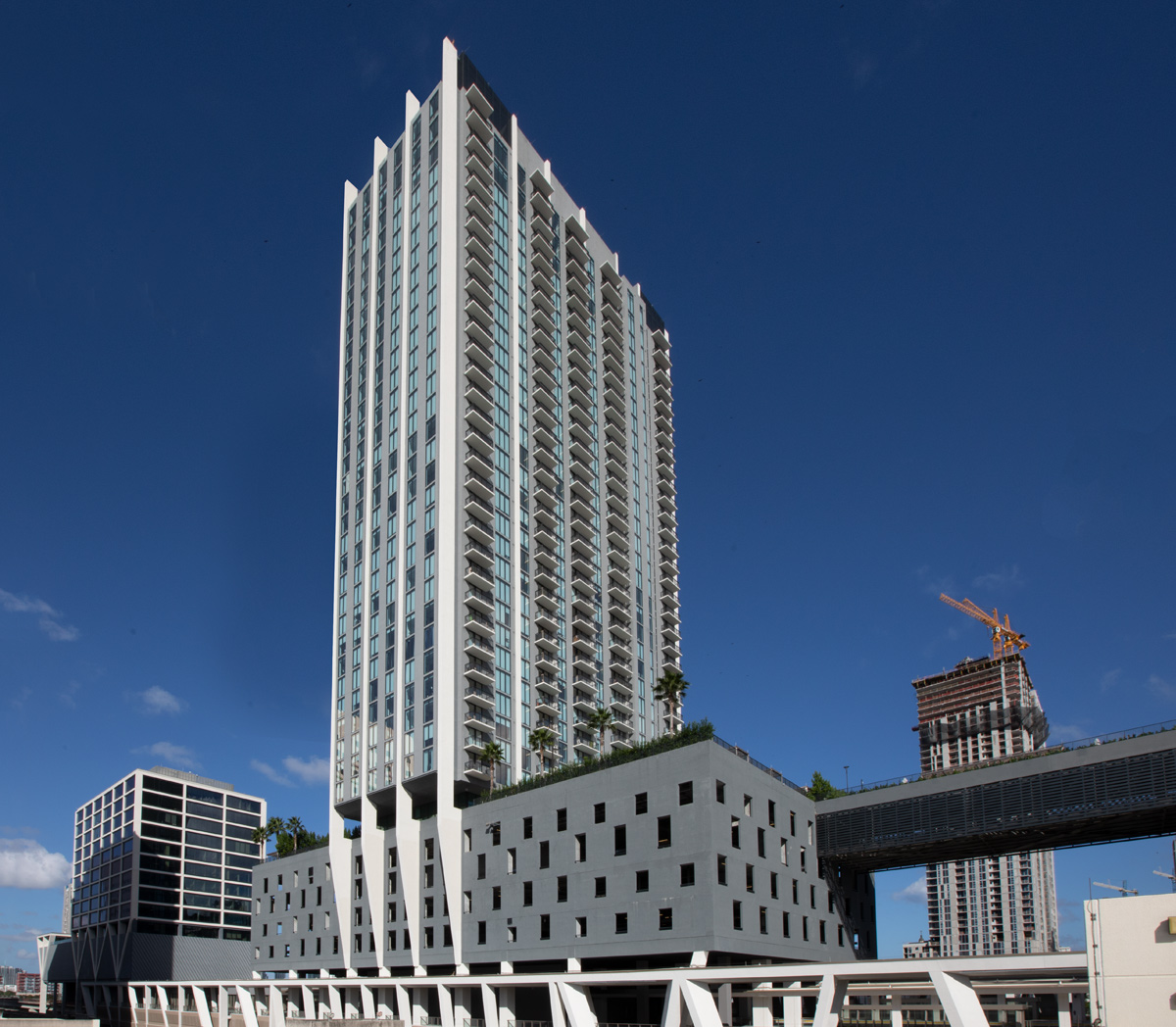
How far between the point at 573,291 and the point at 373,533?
41.8m

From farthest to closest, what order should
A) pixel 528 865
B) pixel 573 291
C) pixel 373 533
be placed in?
1. pixel 573 291
2. pixel 373 533
3. pixel 528 865

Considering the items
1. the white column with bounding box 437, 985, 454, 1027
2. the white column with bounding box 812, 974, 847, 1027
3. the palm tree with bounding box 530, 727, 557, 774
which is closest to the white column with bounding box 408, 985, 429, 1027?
the white column with bounding box 437, 985, 454, 1027

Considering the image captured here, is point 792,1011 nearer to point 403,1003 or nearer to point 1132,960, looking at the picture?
point 403,1003

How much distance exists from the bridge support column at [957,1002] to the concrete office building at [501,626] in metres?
26.6

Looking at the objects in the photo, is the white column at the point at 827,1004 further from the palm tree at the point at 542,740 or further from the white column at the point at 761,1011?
the palm tree at the point at 542,740

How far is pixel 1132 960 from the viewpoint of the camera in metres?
27.8

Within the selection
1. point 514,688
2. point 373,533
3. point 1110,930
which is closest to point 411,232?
point 373,533

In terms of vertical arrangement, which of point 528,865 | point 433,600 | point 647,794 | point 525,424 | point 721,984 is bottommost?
point 721,984

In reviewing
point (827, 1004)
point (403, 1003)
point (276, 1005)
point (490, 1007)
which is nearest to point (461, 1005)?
point (403, 1003)

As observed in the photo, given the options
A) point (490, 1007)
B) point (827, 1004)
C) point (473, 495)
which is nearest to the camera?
point (827, 1004)

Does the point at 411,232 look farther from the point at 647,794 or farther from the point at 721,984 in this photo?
the point at 721,984

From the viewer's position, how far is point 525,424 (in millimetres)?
114562

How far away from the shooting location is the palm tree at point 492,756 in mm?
92938

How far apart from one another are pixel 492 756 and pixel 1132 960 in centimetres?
7003
